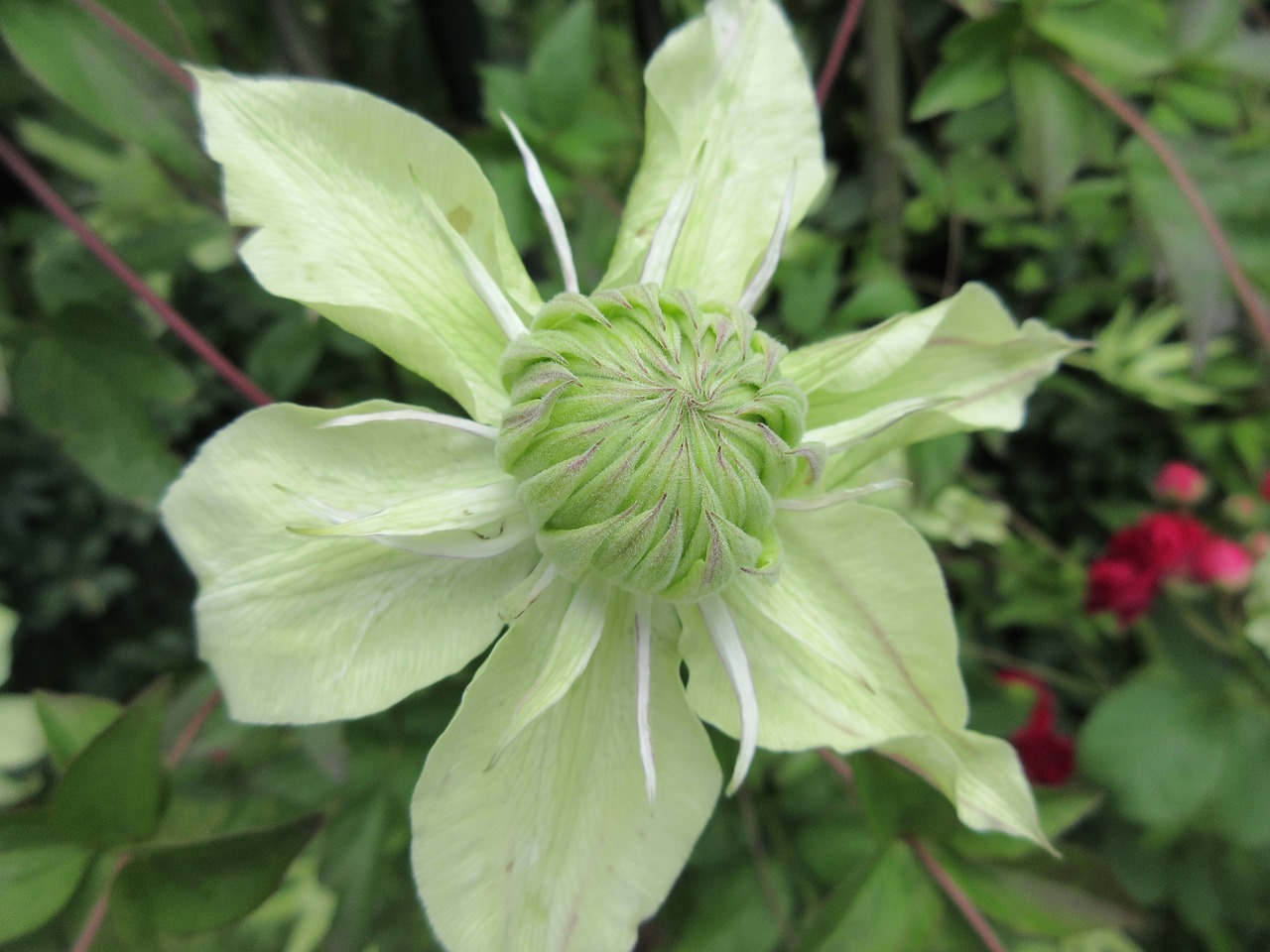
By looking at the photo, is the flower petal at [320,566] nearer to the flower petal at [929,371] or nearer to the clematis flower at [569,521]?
the clematis flower at [569,521]

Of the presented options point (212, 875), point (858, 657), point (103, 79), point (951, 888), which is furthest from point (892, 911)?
point (103, 79)

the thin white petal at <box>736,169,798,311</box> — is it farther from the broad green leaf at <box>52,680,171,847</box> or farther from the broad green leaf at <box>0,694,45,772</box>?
the broad green leaf at <box>0,694,45,772</box>

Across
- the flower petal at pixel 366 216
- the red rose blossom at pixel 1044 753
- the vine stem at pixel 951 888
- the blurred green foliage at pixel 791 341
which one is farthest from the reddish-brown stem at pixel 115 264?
the red rose blossom at pixel 1044 753

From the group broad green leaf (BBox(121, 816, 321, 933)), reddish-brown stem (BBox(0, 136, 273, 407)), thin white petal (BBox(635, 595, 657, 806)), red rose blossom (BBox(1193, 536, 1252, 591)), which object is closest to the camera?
thin white petal (BBox(635, 595, 657, 806))

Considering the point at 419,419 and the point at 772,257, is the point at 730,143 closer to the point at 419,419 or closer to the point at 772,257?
the point at 772,257

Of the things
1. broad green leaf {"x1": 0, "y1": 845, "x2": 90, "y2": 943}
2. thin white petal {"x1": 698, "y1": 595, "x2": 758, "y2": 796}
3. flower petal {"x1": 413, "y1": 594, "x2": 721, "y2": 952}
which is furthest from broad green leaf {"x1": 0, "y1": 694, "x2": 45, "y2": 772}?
thin white petal {"x1": 698, "y1": 595, "x2": 758, "y2": 796}

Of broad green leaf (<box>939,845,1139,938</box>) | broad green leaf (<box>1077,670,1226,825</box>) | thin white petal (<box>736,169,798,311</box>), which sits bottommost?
broad green leaf (<box>1077,670,1226,825</box>)
